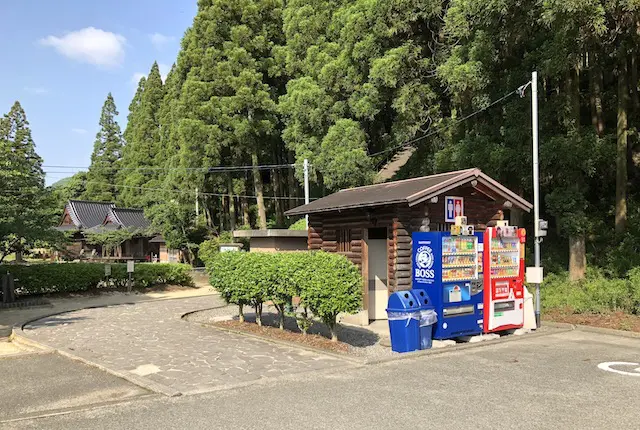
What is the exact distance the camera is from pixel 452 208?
10281 millimetres

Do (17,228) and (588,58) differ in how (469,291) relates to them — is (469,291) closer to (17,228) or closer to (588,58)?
(588,58)

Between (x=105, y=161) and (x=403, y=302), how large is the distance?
50307 millimetres

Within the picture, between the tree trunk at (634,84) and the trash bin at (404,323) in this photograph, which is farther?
the tree trunk at (634,84)

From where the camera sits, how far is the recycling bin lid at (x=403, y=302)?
8.15m

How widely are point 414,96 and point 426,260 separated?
894 cm

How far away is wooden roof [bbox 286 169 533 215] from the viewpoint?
30.8 feet

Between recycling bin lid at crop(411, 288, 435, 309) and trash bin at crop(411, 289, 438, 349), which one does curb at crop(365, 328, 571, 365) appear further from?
recycling bin lid at crop(411, 288, 435, 309)

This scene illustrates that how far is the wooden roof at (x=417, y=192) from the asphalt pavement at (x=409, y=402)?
10.6 feet

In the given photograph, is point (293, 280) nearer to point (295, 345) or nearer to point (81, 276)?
point (295, 345)

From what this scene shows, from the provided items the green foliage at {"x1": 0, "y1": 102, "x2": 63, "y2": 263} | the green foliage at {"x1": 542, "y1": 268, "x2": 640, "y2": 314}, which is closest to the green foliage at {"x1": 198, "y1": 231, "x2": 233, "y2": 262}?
the green foliage at {"x1": 0, "y1": 102, "x2": 63, "y2": 263}

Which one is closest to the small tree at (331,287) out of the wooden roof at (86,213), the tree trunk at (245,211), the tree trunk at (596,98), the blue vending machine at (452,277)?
the blue vending machine at (452,277)

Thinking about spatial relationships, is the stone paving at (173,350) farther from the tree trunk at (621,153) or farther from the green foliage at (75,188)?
the green foliage at (75,188)

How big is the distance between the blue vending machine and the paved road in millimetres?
5239

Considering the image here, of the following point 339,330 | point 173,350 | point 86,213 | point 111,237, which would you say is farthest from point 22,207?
point 86,213
